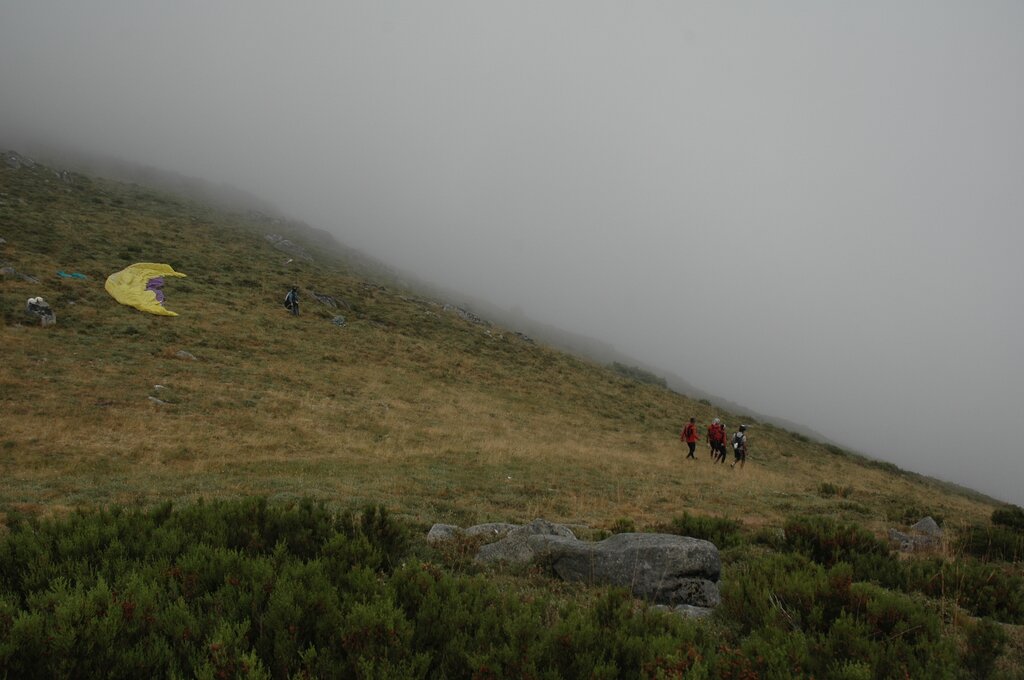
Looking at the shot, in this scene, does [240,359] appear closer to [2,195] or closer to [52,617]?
[52,617]

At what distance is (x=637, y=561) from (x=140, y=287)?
107ft

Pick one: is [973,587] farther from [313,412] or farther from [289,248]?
[289,248]

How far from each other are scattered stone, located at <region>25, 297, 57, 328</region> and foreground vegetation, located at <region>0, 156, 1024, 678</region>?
75 cm

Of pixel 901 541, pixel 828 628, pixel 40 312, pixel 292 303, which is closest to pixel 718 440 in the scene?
pixel 901 541

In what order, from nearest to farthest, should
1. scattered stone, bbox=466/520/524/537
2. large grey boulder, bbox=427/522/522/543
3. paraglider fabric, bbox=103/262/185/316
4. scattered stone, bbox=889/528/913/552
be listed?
large grey boulder, bbox=427/522/522/543
scattered stone, bbox=466/520/524/537
scattered stone, bbox=889/528/913/552
paraglider fabric, bbox=103/262/185/316

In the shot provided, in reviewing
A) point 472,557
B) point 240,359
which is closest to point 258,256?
point 240,359

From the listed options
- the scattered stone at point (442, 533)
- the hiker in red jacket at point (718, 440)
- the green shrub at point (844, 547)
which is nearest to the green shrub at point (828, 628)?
the green shrub at point (844, 547)

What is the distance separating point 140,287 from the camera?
28.4m

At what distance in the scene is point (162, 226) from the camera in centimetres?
4616

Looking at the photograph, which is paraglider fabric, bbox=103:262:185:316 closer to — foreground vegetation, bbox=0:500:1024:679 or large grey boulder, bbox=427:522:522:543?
foreground vegetation, bbox=0:500:1024:679

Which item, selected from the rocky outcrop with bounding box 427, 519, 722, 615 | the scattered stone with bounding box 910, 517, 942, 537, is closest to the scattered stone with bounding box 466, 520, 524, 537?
the rocky outcrop with bounding box 427, 519, 722, 615

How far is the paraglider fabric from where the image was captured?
26.9 metres

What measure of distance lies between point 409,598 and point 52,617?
2705 mm

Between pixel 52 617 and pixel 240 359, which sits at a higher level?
pixel 52 617
